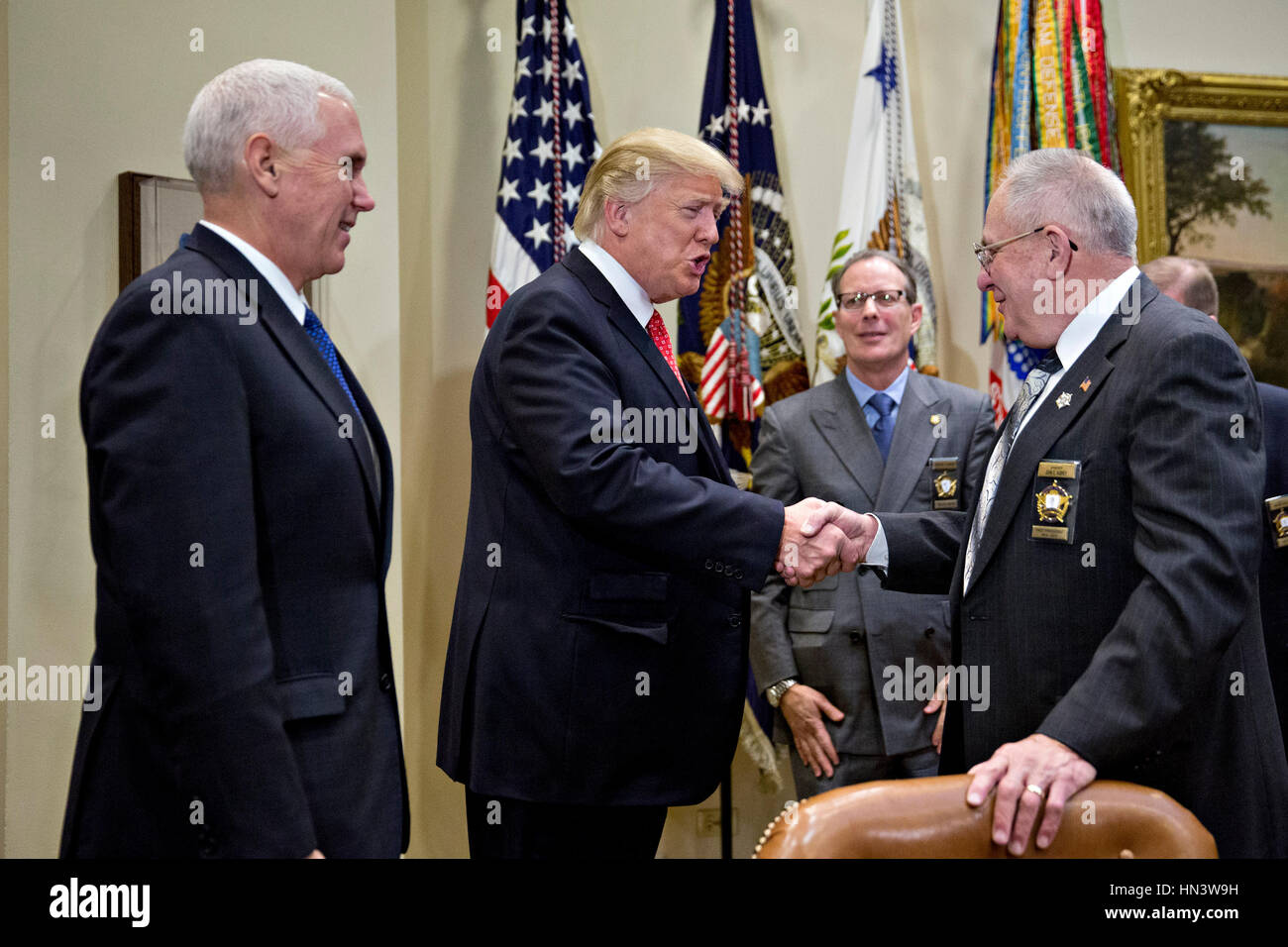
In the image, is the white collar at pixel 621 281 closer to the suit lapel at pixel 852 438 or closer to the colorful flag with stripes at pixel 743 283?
the suit lapel at pixel 852 438

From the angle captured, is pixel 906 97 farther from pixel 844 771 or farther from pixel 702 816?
pixel 702 816

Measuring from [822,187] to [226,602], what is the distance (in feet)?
12.4

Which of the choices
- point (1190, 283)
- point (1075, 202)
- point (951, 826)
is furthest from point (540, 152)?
point (951, 826)

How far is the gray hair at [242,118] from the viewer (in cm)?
168

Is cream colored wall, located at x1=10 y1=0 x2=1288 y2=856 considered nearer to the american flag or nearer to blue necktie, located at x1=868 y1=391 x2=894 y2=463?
the american flag

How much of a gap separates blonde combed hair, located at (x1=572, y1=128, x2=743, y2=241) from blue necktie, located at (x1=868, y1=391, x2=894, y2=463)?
1.29 meters

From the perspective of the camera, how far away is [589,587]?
215 centimetres

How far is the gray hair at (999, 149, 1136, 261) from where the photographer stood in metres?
2.10

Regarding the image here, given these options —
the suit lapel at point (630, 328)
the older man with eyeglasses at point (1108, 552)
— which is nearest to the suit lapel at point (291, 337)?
the suit lapel at point (630, 328)

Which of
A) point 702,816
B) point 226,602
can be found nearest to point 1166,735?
point 226,602

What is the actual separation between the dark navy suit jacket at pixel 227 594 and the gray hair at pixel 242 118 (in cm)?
12

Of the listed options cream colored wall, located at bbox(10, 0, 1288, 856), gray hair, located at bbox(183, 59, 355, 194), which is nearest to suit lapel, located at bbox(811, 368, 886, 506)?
cream colored wall, located at bbox(10, 0, 1288, 856)

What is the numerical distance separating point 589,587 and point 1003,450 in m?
0.84

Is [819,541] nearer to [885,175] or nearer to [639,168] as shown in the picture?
[639,168]
